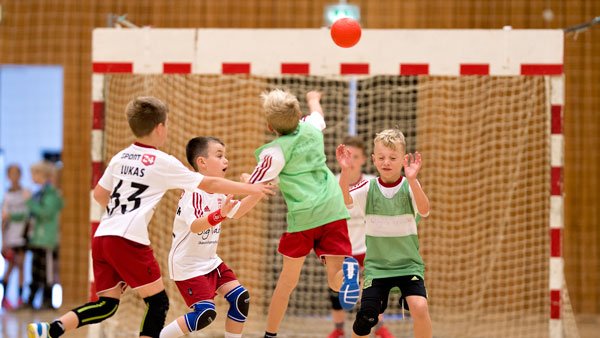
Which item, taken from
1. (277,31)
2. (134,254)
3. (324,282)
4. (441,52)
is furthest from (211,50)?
(324,282)

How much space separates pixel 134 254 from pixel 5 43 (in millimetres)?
4693

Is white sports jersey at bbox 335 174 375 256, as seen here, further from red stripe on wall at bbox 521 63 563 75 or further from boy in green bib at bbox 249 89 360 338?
red stripe on wall at bbox 521 63 563 75

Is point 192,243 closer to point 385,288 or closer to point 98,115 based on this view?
point 385,288

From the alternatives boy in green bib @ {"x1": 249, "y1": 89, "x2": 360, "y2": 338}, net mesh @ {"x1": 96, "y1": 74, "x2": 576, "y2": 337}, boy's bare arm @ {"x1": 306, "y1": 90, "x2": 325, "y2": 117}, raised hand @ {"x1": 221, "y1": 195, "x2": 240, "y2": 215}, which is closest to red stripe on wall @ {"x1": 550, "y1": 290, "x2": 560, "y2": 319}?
net mesh @ {"x1": 96, "y1": 74, "x2": 576, "y2": 337}

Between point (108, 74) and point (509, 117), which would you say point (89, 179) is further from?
point (509, 117)

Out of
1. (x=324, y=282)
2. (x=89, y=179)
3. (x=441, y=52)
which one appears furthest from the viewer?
(x=89, y=179)

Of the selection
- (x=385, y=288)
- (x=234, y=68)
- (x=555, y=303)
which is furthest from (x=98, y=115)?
(x=555, y=303)

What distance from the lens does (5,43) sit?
7145mm

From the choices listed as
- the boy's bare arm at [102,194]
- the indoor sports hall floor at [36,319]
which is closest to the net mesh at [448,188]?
the indoor sports hall floor at [36,319]

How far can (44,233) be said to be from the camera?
642cm

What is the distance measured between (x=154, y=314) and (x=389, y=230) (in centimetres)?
131

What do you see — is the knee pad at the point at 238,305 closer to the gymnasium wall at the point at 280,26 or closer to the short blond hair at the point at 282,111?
the short blond hair at the point at 282,111

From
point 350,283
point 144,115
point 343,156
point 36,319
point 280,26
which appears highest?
point 280,26

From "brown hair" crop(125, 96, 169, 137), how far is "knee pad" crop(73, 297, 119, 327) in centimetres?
86
